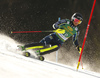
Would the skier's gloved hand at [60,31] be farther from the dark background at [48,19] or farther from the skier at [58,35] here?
the dark background at [48,19]

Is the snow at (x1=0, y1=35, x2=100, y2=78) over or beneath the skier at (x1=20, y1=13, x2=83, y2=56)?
beneath

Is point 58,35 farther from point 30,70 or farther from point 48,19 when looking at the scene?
point 48,19

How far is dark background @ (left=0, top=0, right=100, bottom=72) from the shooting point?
21.4 feet

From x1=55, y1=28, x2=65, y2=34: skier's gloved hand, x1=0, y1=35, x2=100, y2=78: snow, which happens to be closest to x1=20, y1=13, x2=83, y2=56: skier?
x1=55, y1=28, x2=65, y2=34: skier's gloved hand

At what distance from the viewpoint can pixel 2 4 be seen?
7.68m

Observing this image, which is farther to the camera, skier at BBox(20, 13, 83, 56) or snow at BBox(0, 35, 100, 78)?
skier at BBox(20, 13, 83, 56)

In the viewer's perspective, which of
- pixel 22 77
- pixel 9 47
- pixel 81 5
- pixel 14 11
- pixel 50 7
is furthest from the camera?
pixel 14 11

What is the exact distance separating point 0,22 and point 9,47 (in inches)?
149

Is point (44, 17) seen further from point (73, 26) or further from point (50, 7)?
point (73, 26)

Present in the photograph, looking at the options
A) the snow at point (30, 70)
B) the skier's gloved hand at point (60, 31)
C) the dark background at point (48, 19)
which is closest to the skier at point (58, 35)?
the skier's gloved hand at point (60, 31)

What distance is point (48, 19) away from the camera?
694 centimetres

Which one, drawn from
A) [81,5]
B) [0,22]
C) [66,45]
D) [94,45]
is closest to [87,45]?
[94,45]

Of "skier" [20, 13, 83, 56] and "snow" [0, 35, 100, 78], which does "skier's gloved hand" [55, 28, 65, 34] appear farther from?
"snow" [0, 35, 100, 78]

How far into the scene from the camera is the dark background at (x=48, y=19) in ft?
21.4
